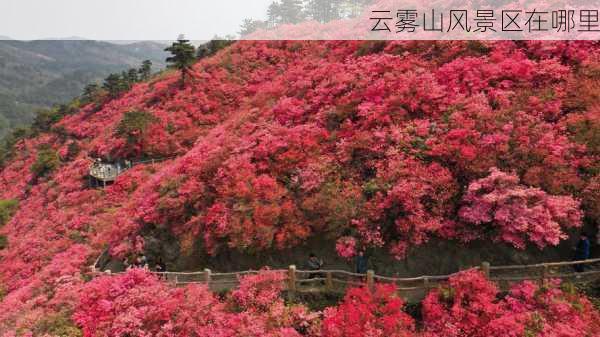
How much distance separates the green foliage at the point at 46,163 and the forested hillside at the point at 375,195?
16957 mm

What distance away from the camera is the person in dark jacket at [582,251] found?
12.4m

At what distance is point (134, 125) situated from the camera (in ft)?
111

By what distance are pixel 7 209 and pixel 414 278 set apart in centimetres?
4008

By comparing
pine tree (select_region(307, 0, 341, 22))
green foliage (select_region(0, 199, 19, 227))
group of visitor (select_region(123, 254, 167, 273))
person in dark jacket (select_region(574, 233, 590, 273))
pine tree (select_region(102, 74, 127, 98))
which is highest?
pine tree (select_region(307, 0, 341, 22))

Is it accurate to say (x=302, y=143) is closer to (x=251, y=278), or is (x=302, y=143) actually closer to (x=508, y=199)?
(x=251, y=278)

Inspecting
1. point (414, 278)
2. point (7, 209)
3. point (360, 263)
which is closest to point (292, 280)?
point (360, 263)

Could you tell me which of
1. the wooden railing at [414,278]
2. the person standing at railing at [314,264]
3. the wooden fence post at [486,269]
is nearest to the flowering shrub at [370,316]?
the wooden railing at [414,278]

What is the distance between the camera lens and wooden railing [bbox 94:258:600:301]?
1223cm

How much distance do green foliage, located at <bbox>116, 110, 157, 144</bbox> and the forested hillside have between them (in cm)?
997

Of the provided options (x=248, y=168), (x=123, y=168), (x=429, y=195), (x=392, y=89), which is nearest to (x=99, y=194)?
(x=123, y=168)

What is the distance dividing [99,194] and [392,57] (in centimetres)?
2332

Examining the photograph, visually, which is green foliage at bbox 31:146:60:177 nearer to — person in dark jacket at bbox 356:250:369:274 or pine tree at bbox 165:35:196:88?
pine tree at bbox 165:35:196:88

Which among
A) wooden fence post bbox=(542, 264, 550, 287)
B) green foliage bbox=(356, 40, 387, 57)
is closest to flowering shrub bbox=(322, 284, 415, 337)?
wooden fence post bbox=(542, 264, 550, 287)

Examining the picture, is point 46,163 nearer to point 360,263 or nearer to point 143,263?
point 143,263
